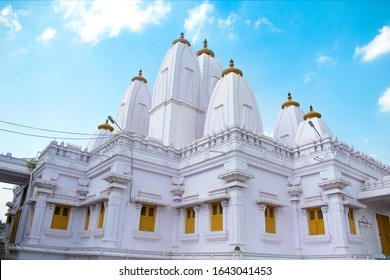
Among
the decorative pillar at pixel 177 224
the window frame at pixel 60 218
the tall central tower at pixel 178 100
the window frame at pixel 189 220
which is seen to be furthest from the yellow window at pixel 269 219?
the window frame at pixel 60 218

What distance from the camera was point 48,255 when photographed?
607 inches

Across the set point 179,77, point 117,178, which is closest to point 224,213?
point 117,178

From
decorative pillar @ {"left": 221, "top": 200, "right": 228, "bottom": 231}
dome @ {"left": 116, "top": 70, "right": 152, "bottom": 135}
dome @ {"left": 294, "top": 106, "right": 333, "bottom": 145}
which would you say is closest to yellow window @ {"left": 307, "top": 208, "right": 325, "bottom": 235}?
dome @ {"left": 294, "top": 106, "right": 333, "bottom": 145}

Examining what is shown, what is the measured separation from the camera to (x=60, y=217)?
1694 cm

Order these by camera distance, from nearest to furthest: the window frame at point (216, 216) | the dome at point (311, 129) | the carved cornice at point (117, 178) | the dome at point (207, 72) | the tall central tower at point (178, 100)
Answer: the window frame at point (216, 216), the carved cornice at point (117, 178), the dome at point (311, 129), the tall central tower at point (178, 100), the dome at point (207, 72)

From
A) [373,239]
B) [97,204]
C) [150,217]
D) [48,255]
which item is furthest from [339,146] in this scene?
[48,255]

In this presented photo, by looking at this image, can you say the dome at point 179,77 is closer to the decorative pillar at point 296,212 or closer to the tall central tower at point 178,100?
the tall central tower at point 178,100

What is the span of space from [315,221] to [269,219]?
7.56ft

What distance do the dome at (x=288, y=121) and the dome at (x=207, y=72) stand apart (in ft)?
20.2

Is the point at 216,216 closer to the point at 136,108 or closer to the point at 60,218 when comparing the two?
the point at 60,218

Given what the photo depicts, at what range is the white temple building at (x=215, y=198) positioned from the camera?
13984mm

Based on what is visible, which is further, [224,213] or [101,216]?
[101,216]

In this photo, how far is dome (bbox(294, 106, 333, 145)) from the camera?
725 inches
